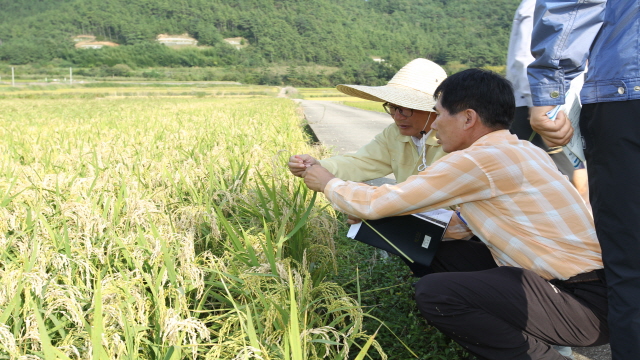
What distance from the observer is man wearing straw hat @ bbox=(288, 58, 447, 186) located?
2534mm

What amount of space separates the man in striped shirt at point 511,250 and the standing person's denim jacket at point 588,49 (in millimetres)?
180

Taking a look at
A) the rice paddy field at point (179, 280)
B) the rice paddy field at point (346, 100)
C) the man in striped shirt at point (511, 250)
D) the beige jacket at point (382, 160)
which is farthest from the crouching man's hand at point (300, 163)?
the rice paddy field at point (346, 100)

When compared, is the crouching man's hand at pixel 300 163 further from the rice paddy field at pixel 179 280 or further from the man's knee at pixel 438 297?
the man's knee at pixel 438 297

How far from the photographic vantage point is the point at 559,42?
1681 millimetres

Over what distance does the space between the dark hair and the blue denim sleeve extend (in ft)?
0.39

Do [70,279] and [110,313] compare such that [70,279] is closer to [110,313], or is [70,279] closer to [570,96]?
[110,313]

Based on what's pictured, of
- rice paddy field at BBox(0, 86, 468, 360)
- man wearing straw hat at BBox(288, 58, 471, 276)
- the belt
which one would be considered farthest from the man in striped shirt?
man wearing straw hat at BBox(288, 58, 471, 276)

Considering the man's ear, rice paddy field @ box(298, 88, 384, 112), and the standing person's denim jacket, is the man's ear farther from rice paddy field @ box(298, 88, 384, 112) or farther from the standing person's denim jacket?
rice paddy field @ box(298, 88, 384, 112)

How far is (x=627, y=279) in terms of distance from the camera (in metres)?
1.50

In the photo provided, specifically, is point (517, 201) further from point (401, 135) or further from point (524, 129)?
point (524, 129)

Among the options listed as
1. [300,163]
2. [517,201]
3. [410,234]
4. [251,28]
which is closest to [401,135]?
[300,163]

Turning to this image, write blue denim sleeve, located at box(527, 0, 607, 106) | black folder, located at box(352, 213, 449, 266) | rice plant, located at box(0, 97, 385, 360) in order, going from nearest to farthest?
1. rice plant, located at box(0, 97, 385, 360)
2. blue denim sleeve, located at box(527, 0, 607, 106)
3. black folder, located at box(352, 213, 449, 266)

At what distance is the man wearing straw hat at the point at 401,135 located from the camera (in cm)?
253

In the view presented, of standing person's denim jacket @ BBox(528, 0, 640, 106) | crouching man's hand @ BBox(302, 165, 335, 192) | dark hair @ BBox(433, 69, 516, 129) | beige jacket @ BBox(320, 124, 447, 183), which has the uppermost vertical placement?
standing person's denim jacket @ BBox(528, 0, 640, 106)
